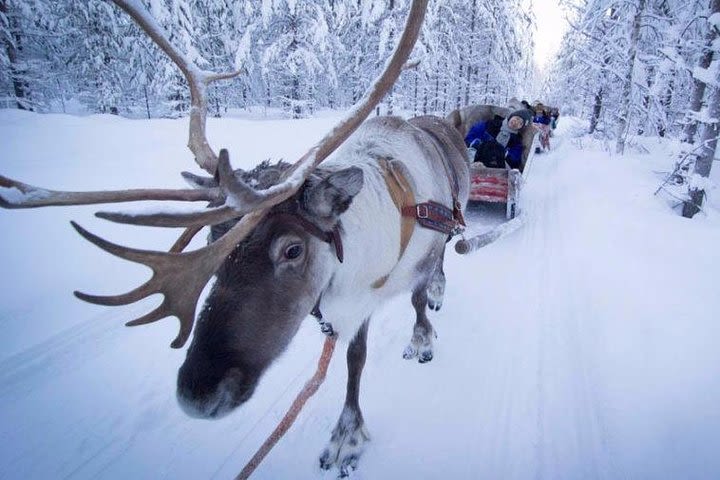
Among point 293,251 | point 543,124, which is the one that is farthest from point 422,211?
point 543,124

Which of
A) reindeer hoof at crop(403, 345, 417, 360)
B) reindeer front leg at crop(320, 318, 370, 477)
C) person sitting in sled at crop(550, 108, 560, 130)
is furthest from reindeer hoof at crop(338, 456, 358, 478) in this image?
person sitting in sled at crop(550, 108, 560, 130)

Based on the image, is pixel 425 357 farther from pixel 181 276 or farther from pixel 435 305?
pixel 181 276

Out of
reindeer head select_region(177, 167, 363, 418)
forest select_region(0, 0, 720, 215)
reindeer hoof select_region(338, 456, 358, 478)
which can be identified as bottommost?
reindeer hoof select_region(338, 456, 358, 478)

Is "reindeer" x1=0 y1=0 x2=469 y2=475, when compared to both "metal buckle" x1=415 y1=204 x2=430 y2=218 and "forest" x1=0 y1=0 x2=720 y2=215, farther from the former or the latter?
"forest" x1=0 y1=0 x2=720 y2=215

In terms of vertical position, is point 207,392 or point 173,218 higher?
point 173,218

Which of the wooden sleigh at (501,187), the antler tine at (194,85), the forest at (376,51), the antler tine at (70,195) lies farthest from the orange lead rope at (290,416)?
the forest at (376,51)

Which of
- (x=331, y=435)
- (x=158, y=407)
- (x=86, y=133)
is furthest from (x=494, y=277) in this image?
(x=86, y=133)

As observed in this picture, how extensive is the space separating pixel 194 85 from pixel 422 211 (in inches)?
61.8

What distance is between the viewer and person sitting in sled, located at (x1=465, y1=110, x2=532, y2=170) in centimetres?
681

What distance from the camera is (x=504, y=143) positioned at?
702 centimetres

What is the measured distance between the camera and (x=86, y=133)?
29.2 feet

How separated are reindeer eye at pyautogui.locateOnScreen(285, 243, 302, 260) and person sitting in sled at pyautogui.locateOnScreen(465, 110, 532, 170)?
20.2ft

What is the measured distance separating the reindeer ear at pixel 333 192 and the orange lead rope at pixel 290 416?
0.93 meters

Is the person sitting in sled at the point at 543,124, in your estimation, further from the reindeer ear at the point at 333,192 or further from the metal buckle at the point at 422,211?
the reindeer ear at the point at 333,192
